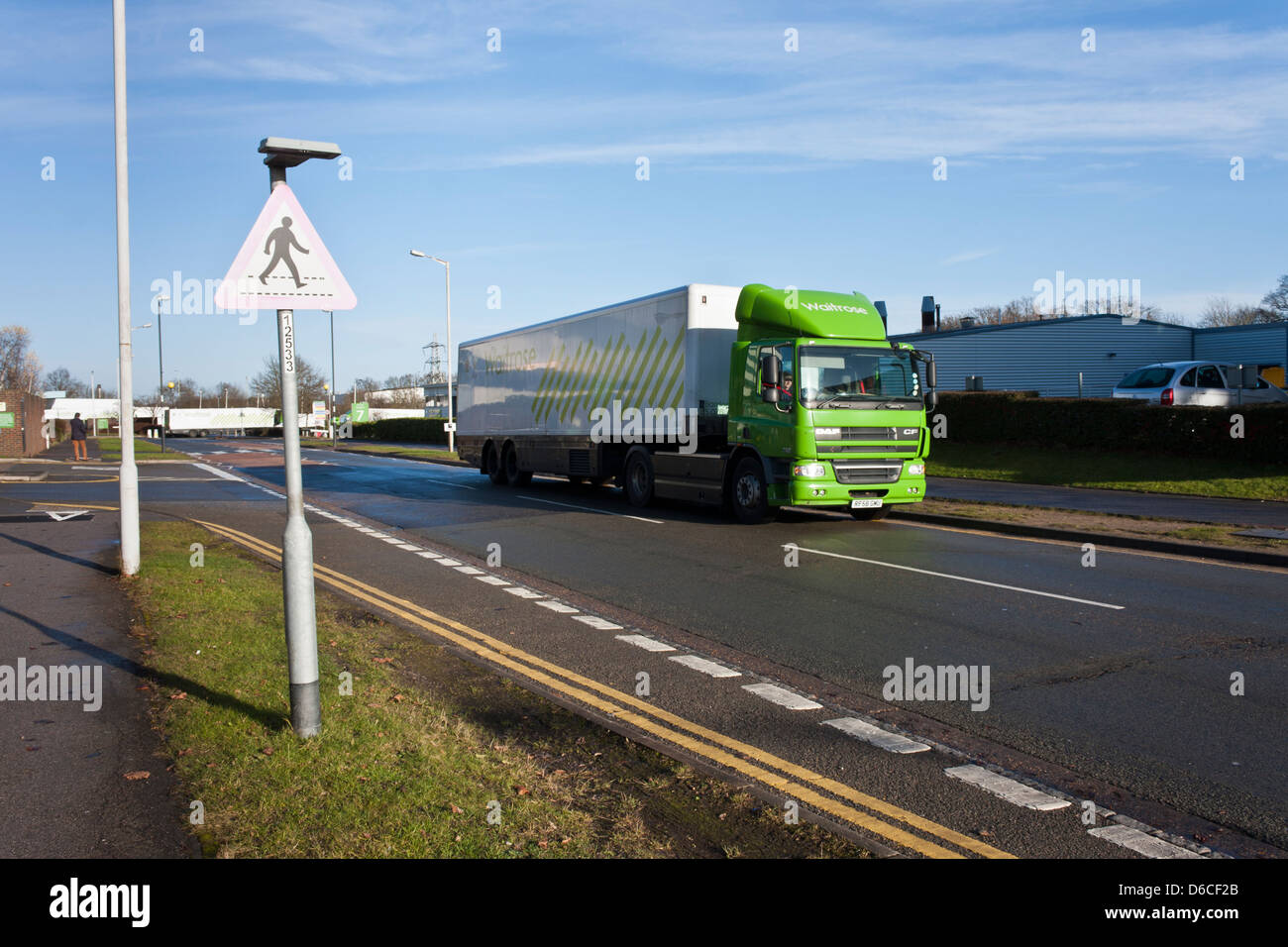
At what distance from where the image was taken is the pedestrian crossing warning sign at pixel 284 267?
5020 millimetres

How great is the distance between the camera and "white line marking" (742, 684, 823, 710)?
6203 millimetres

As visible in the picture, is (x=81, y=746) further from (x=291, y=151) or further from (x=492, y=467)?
(x=492, y=467)

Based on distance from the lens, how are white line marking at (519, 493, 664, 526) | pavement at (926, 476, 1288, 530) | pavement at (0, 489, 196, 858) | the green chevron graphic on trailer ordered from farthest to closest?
the green chevron graphic on trailer < white line marking at (519, 493, 664, 526) < pavement at (926, 476, 1288, 530) < pavement at (0, 489, 196, 858)

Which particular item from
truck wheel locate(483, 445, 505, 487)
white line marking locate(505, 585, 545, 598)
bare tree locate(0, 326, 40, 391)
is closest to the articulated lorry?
truck wheel locate(483, 445, 505, 487)

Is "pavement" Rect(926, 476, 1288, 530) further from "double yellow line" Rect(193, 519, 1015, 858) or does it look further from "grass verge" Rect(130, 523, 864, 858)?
"grass verge" Rect(130, 523, 864, 858)

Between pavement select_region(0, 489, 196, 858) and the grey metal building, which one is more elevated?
the grey metal building

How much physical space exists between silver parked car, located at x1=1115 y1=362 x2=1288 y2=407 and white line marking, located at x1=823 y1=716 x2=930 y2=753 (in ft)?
74.9

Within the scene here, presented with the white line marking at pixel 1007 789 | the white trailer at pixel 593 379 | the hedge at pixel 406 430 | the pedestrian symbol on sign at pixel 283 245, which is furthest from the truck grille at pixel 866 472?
the hedge at pixel 406 430

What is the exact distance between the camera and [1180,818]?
14.4 ft

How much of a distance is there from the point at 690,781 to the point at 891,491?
1107 cm

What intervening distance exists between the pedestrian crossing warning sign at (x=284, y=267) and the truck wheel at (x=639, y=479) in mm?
13330
